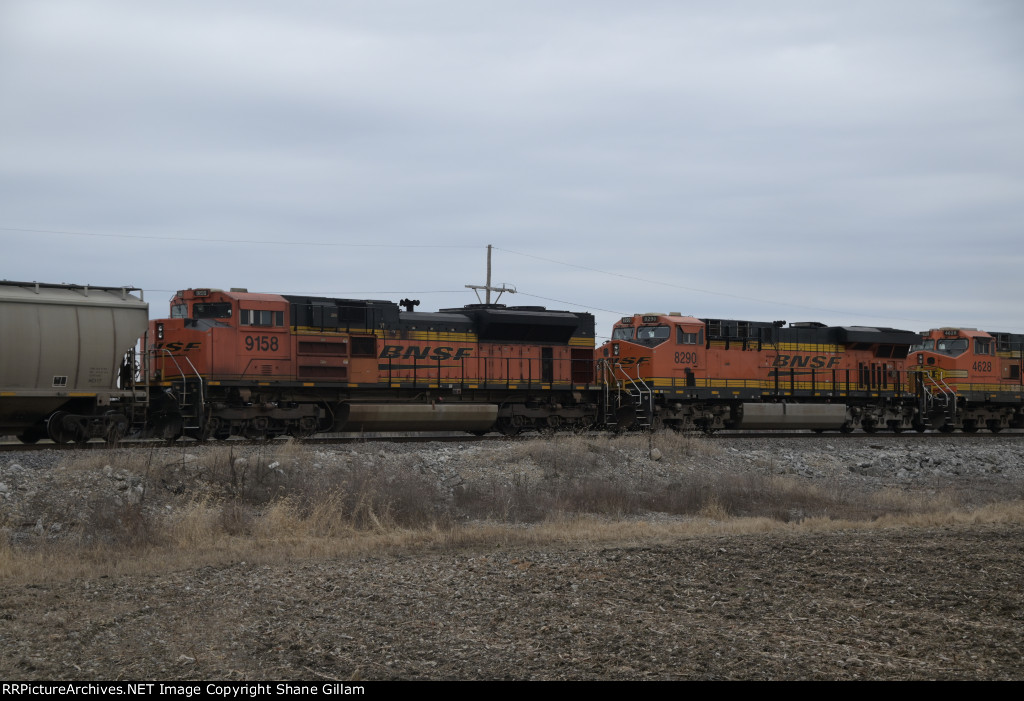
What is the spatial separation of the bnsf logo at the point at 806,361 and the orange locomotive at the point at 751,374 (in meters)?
0.03

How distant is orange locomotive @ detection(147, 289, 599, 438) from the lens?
847 inches

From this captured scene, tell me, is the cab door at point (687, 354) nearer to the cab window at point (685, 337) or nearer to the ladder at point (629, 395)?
the cab window at point (685, 337)

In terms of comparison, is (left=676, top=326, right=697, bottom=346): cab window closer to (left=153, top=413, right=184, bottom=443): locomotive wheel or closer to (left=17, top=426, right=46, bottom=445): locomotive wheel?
(left=153, top=413, right=184, bottom=443): locomotive wheel

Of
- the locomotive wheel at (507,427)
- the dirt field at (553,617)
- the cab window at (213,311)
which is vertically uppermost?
the cab window at (213,311)

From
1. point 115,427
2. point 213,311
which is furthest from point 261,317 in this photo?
point 115,427

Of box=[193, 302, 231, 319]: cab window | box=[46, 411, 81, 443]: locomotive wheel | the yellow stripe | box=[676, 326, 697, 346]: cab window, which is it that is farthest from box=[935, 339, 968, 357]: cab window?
box=[46, 411, 81, 443]: locomotive wheel

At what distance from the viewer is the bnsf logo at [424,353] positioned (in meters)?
23.9

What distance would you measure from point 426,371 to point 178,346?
586 centimetres

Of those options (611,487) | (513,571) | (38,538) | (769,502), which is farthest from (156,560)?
(769,502)

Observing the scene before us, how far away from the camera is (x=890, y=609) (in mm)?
7336

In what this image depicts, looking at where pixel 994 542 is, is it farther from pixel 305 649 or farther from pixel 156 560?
pixel 156 560

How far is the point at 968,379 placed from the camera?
34531 mm

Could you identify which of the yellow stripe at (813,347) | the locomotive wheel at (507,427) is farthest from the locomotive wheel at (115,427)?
the yellow stripe at (813,347)

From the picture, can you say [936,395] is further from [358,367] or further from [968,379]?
[358,367]
